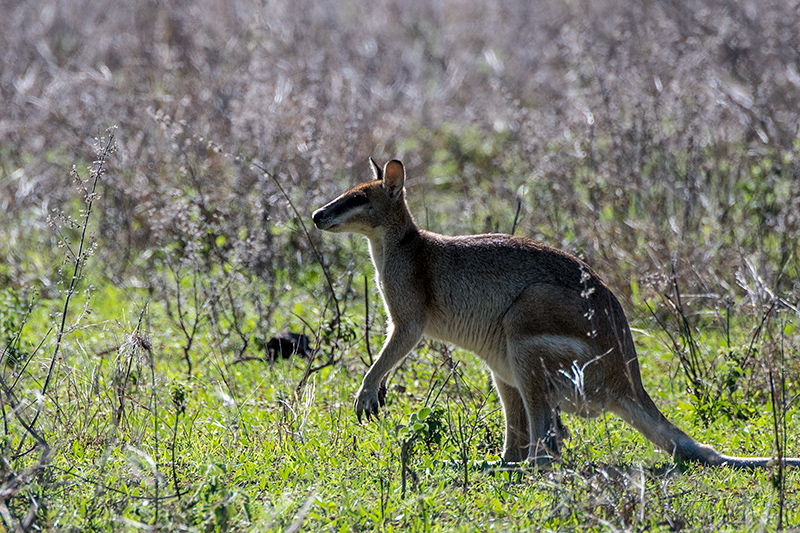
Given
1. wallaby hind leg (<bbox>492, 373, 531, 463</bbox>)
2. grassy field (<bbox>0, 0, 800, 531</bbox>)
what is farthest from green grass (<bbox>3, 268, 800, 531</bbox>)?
wallaby hind leg (<bbox>492, 373, 531, 463</bbox>)

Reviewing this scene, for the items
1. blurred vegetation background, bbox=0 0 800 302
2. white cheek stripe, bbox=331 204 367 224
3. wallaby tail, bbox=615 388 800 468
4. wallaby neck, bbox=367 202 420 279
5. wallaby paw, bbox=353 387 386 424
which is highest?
blurred vegetation background, bbox=0 0 800 302

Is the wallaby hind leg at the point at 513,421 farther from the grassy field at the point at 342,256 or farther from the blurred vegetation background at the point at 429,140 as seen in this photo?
the blurred vegetation background at the point at 429,140

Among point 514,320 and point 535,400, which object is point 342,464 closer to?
point 535,400

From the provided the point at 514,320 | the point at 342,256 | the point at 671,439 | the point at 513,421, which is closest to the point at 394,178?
the point at 514,320

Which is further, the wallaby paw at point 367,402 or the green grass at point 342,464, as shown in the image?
the wallaby paw at point 367,402

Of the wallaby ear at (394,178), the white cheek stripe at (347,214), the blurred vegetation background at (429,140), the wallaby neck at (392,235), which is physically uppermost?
the blurred vegetation background at (429,140)

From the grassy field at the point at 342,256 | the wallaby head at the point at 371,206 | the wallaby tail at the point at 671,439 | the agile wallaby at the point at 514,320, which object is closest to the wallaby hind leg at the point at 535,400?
the agile wallaby at the point at 514,320

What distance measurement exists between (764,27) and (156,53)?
688 centimetres

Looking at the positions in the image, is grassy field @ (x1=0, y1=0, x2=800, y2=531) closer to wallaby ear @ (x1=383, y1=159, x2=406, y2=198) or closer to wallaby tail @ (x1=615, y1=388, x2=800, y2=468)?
wallaby tail @ (x1=615, y1=388, x2=800, y2=468)

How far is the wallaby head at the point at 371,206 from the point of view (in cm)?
485

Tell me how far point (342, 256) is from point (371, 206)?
274 centimetres

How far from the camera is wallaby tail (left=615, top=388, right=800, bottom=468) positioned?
4.16 meters

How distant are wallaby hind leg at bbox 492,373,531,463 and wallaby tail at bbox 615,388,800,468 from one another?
1.67 ft

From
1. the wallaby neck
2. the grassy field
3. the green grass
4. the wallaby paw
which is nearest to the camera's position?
the green grass
